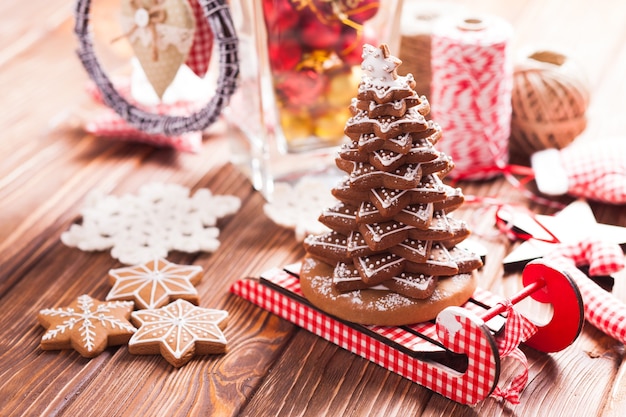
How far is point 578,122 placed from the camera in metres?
1.32

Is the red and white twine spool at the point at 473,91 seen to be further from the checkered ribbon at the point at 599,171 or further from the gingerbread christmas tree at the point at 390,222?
the gingerbread christmas tree at the point at 390,222

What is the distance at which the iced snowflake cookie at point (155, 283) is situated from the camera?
3.37 ft

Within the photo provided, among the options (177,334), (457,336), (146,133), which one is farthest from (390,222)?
(146,133)

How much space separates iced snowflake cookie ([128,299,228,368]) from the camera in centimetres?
93

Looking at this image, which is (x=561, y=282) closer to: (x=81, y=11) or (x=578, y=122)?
(x=578, y=122)

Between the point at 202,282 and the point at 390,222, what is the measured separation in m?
0.31

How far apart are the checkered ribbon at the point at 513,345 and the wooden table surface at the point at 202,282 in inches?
0.6

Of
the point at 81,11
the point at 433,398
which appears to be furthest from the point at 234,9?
the point at 433,398

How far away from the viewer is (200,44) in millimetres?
1220

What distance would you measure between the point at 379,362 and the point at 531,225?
0.36m

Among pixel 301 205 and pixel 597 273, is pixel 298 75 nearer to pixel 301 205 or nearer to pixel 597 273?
pixel 301 205

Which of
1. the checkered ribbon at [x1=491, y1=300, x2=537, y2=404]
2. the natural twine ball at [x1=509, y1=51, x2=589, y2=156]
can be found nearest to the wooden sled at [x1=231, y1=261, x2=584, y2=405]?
the checkered ribbon at [x1=491, y1=300, x2=537, y2=404]

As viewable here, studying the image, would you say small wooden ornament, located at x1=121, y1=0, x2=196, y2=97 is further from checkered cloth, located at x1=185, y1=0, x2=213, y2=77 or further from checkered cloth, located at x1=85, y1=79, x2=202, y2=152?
checkered cloth, located at x1=85, y1=79, x2=202, y2=152

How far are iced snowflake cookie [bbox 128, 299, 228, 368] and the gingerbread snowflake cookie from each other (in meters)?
0.16
